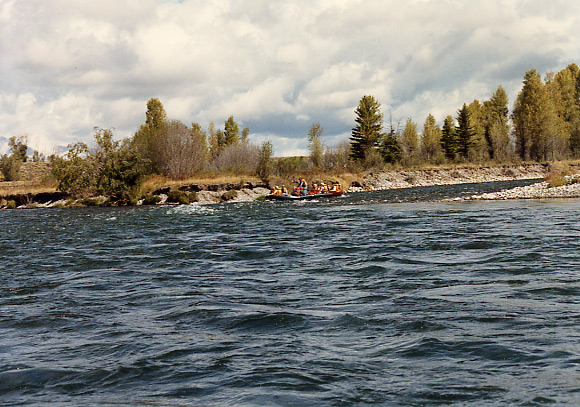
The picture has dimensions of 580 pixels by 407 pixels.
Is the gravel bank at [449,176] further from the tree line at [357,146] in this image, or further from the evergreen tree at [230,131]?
the evergreen tree at [230,131]

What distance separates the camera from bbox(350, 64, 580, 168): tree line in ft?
233

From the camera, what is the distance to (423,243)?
40.3 ft

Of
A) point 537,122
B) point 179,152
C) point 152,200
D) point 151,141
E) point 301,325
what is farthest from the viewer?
point 537,122

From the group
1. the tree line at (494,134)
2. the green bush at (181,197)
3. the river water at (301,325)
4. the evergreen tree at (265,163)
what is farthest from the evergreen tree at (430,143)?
the river water at (301,325)

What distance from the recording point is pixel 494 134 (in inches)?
3000

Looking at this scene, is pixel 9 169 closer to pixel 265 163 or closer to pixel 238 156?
pixel 238 156

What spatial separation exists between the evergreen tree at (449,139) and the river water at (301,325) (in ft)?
209

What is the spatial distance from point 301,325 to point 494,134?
7786 centimetres

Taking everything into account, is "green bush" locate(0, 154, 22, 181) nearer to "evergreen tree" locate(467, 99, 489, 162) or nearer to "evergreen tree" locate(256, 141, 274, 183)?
"evergreen tree" locate(256, 141, 274, 183)

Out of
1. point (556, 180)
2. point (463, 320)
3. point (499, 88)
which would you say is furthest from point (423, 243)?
point (499, 88)

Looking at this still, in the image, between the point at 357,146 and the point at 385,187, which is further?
the point at 357,146

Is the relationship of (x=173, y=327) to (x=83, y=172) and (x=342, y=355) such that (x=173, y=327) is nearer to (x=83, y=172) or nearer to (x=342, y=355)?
(x=342, y=355)

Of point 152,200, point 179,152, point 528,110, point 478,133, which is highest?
point 528,110

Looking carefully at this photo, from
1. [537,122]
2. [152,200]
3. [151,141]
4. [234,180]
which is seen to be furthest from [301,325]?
[537,122]
